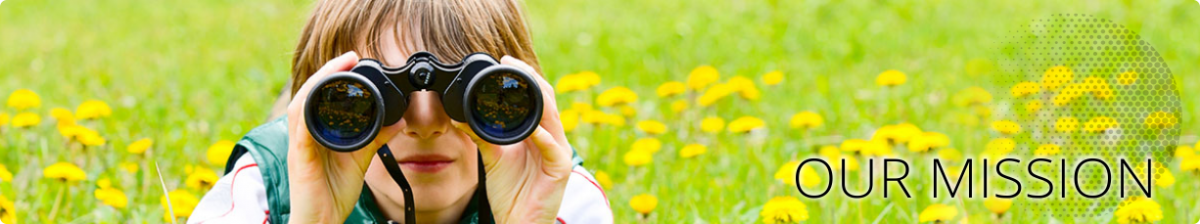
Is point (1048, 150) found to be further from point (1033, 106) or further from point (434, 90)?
point (434, 90)

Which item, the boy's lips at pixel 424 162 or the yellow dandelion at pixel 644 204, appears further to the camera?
the yellow dandelion at pixel 644 204

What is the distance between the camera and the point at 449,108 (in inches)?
61.6

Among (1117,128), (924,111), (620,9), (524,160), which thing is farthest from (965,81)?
(524,160)

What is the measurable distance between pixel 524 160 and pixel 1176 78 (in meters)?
2.65

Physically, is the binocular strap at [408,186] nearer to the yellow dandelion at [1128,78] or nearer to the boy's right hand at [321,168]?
the boy's right hand at [321,168]

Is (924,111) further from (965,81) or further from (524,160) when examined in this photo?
(524,160)

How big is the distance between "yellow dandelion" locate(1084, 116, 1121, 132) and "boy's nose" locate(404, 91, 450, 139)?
69.3 inches

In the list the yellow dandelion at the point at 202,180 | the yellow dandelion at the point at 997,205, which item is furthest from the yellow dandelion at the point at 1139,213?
the yellow dandelion at the point at 202,180

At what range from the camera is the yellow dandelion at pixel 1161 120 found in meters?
2.96

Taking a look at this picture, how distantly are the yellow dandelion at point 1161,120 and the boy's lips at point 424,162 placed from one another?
76.2 inches

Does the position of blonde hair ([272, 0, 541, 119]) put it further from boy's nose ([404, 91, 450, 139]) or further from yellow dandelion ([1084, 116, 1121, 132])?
yellow dandelion ([1084, 116, 1121, 132])

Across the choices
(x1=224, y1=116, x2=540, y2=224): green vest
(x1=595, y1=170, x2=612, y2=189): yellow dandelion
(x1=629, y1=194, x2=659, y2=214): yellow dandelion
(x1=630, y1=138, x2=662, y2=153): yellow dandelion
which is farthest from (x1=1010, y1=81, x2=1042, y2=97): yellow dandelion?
(x1=224, y1=116, x2=540, y2=224): green vest

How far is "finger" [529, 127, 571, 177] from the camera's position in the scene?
5.24ft

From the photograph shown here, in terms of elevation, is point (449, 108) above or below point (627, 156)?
above
